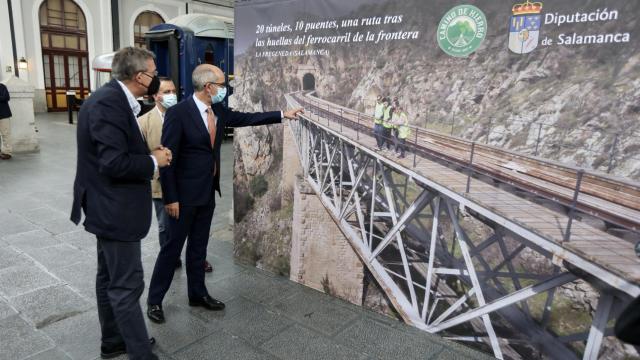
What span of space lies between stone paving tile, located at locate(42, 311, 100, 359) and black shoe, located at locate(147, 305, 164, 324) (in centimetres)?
37

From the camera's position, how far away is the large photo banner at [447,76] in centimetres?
238

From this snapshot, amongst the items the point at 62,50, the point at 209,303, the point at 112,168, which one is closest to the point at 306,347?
the point at 209,303

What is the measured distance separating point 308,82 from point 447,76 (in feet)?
4.00

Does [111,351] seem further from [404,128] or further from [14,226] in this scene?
[14,226]

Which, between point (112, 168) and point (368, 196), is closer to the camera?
point (112, 168)

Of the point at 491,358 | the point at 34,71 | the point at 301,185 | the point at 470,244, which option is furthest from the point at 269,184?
the point at 34,71

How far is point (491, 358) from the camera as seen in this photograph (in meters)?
3.06

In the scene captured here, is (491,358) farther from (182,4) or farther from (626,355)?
(182,4)

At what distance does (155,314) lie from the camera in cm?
343

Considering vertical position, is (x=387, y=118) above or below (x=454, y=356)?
above

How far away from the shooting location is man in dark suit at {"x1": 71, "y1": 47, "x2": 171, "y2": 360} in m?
2.40

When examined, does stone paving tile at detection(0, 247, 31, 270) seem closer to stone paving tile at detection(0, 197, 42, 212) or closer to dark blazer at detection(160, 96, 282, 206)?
stone paving tile at detection(0, 197, 42, 212)

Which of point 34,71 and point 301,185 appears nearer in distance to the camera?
point 301,185

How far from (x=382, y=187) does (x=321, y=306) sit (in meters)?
1.20
